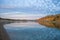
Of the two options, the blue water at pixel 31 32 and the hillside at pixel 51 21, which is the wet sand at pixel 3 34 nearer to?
the blue water at pixel 31 32

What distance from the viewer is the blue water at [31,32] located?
3258 millimetres

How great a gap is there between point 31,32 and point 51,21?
1.19 feet

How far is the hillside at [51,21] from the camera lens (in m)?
3.25

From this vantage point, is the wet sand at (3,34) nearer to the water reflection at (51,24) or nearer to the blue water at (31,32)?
the blue water at (31,32)

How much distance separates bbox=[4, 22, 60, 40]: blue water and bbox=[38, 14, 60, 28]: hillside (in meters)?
0.06

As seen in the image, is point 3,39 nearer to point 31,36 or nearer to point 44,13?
point 31,36

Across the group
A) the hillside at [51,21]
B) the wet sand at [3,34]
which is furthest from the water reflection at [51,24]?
the wet sand at [3,34]

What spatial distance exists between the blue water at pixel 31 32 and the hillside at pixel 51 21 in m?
0.06

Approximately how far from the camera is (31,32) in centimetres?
328

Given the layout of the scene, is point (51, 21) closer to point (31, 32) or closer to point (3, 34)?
point (31, 32)

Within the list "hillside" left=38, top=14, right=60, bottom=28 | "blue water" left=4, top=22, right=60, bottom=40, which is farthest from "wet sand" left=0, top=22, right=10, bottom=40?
"hillside" left=38, top=14, right=60, bottom=28

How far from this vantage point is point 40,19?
3.29 m

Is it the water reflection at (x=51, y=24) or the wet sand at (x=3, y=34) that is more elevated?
the water reflection at (x=51, y=24)

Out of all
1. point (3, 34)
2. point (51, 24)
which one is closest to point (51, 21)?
point (51, 24)
